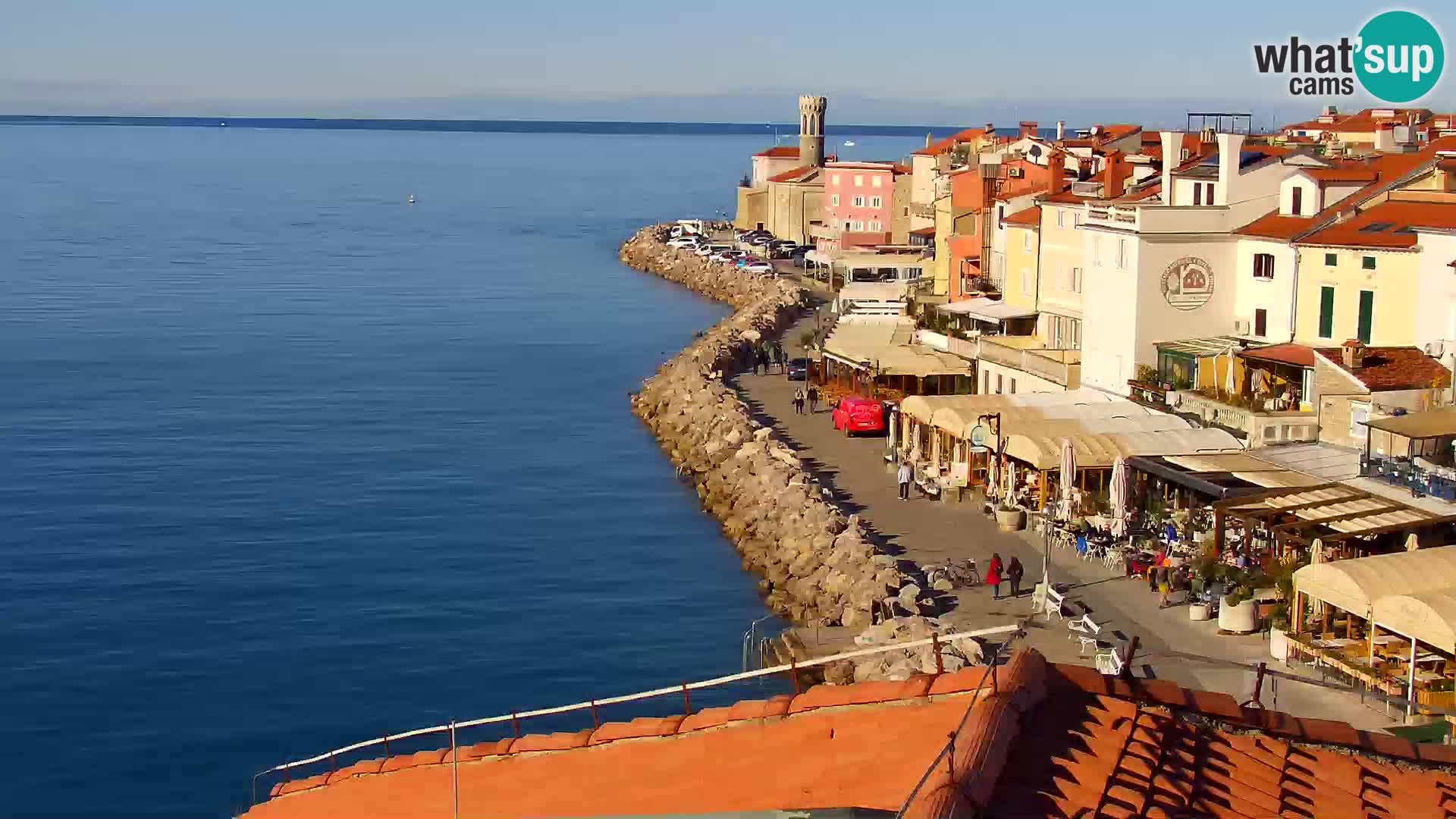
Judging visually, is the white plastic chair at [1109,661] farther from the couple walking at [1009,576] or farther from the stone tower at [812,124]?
the stone tower at [812,124]

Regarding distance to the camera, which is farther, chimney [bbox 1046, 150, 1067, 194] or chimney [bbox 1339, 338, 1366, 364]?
chimney [bbox 1046, 150, 1067, 194]

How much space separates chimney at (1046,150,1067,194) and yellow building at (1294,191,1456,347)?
12.7m

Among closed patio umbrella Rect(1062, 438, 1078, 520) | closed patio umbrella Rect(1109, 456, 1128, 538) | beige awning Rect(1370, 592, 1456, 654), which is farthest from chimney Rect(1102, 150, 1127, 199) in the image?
beige awning Rect(1370, 592, 1456, 654)

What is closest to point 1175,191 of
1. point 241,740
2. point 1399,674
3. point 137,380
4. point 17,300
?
point 1399,674

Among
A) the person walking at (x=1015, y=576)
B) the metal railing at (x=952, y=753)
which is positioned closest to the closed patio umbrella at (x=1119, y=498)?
the person walking at (x=1015, y=576)

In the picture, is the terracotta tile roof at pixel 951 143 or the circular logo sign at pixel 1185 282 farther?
the terracotta tile roof at pixel 951 143

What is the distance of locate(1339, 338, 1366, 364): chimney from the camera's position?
2734 centimetres

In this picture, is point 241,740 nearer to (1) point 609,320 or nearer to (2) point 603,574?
(2) point 603,574

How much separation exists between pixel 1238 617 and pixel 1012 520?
6.68 meters

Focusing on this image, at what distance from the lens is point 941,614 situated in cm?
2305

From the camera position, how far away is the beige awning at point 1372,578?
1870 centimetres

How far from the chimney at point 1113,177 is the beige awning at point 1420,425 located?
48.7ft

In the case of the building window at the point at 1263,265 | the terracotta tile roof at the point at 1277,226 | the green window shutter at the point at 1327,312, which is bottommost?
the green window shutter at the point at 1327,312

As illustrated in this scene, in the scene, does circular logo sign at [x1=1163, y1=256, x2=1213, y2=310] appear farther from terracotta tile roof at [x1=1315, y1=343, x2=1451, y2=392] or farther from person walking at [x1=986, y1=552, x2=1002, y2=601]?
person walking at [x1=986, y1=552, x2=1002, y2=601]
